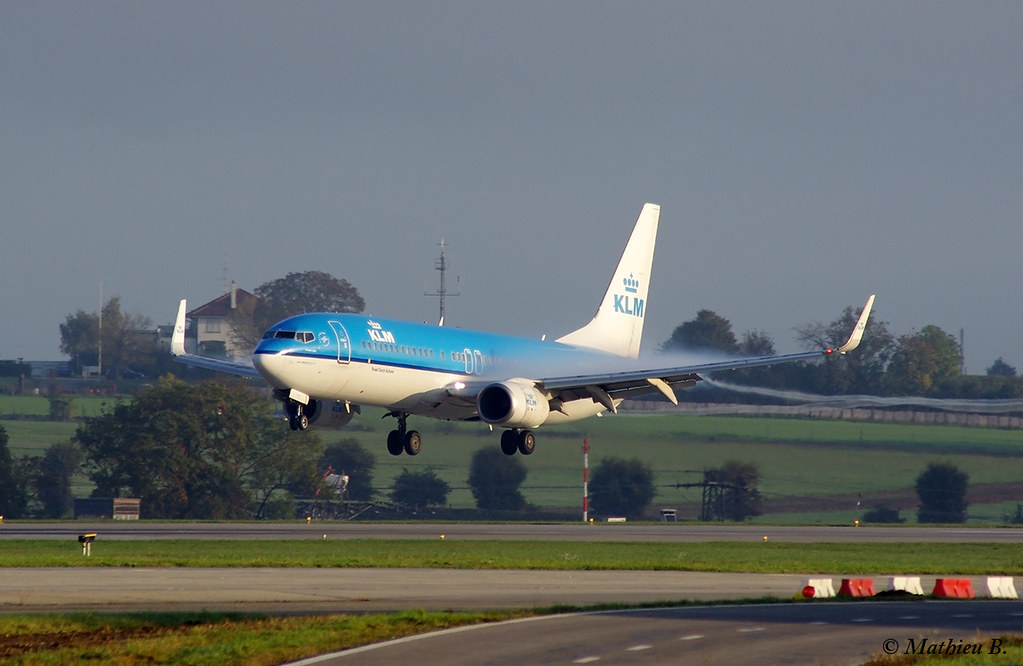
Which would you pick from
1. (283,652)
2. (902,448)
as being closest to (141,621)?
(283,652)

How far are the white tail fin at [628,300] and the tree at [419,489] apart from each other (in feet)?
77.3

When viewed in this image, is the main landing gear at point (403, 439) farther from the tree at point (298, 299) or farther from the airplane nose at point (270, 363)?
the tree at point (298, 299)

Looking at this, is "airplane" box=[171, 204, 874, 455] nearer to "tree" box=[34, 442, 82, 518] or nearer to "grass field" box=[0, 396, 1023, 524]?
"grass field" box=[0, 396, 1023, 524]

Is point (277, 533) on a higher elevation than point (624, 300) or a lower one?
lower

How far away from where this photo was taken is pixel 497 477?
272 feet

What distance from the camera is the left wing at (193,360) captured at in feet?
175

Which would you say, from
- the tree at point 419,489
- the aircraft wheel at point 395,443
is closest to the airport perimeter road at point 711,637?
the aircraft wheel at point 395,443

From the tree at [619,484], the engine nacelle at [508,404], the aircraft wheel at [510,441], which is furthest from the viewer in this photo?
the tree at [619,484]

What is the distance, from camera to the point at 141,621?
27438mm

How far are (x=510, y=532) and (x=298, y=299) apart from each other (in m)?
68.7

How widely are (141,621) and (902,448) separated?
207ft

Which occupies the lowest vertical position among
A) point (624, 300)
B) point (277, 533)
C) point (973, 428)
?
point (277, 533)

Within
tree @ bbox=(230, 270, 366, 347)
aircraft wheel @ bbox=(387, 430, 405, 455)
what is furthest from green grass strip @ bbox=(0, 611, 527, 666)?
tree @ bbox=(230, 270, 366, 347)

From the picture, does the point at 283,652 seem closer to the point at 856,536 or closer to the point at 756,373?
the point at 856,536
